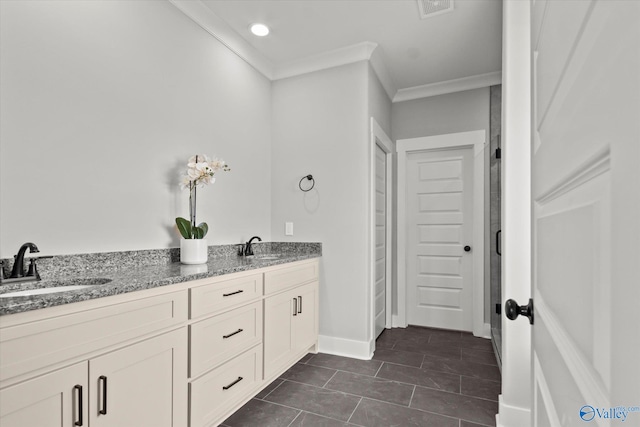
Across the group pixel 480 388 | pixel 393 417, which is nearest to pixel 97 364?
pixel 393 417

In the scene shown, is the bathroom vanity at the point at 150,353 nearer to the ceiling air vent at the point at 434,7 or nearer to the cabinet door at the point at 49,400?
the cabinet door at the point at 49,400

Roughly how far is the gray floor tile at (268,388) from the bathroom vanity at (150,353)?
13 cm

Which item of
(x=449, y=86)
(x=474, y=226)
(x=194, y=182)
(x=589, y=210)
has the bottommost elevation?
(x=474, y=226)

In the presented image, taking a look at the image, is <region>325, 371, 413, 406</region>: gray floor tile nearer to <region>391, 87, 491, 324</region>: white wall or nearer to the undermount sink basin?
<region>391, 87, 491, 324</region>: white wall

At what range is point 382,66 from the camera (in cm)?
330

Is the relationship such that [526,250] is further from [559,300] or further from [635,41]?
[635,41]

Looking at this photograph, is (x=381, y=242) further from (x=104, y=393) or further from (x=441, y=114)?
(x=104, y=393)

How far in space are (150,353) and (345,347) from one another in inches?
75.1

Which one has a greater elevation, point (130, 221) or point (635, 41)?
point (635, 41)

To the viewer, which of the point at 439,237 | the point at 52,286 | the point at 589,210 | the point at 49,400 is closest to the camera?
the point at 589,210

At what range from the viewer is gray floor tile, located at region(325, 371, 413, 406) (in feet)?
7.35

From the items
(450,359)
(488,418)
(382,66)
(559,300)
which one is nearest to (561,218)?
(559,300)

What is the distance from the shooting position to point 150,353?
1414mm

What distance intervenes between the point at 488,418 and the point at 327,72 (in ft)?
9.58
